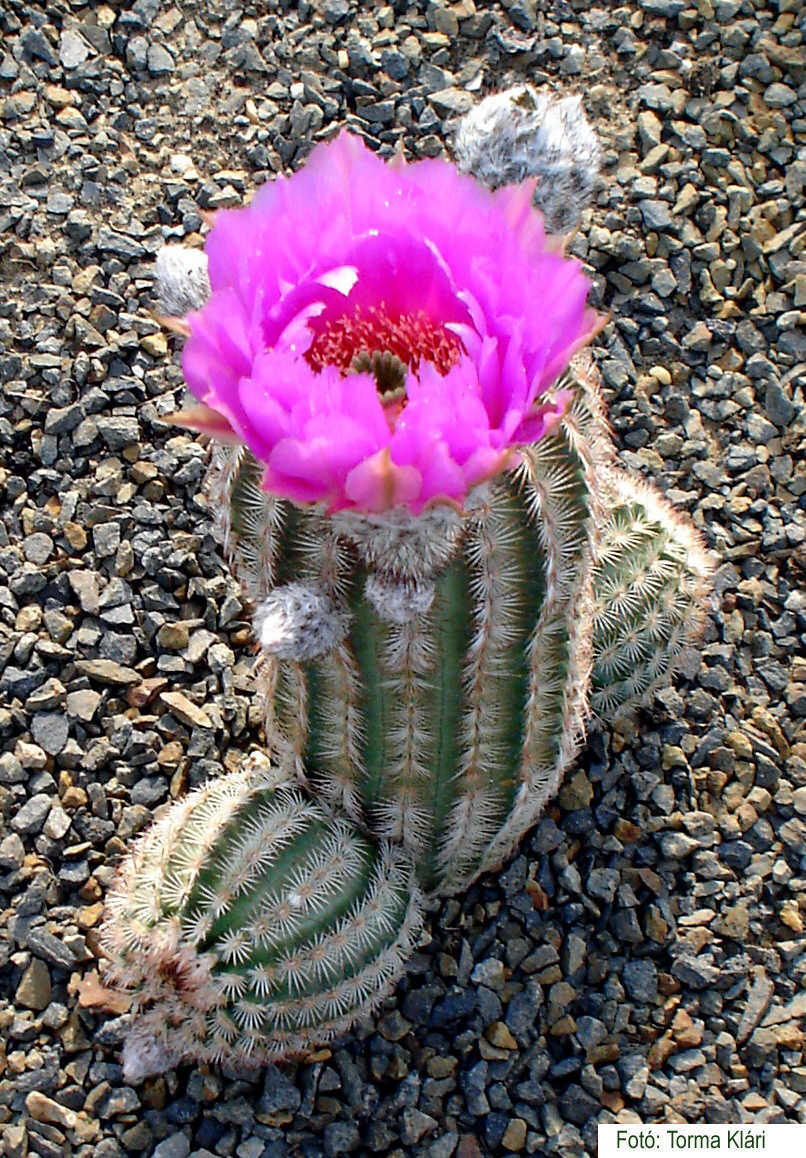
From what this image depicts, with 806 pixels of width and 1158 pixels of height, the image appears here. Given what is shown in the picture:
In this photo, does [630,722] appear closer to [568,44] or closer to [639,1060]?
[639,1060]

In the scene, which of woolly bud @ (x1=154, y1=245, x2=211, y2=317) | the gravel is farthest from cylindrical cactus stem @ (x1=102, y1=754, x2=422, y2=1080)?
woolly bud @ (x1=154, y1=245, x2=211, y2=317)

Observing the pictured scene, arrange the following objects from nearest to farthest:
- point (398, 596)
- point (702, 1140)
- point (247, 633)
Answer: point (398, 596) < point (702, 1140) < point (247, 633)

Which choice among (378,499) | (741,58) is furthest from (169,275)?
(741,58)

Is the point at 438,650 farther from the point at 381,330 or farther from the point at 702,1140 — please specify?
the point at 702,1140

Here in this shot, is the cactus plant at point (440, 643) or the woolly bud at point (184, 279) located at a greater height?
the woolly bud at point (184, 279)

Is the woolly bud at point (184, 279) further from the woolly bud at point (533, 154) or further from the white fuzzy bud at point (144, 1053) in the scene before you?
the white fuzzy bud at point (144, 1053)

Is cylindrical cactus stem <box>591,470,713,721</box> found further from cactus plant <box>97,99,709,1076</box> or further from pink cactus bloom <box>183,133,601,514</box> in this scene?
pink cactus bloom <box>183,133,601,514</box>

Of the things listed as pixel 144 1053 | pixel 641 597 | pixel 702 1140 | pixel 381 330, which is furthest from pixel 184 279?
pixel 702 1140

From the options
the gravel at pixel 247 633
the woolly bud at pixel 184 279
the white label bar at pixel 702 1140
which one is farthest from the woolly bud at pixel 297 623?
the white label bar at pixel 702 1140
